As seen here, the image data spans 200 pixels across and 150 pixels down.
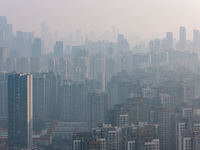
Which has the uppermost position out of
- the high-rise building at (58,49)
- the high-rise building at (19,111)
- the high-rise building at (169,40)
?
the high-rise building at (169,40)

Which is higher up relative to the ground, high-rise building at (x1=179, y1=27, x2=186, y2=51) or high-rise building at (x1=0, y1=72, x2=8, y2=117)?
high-rise building at (x1=179, y1=27, x2=186, y2=51)

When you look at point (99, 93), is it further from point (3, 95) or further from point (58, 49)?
point (3, 95)

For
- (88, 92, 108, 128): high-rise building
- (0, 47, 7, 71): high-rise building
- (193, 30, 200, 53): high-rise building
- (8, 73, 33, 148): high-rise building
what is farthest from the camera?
(0, 47, 7, 71): high-rise building

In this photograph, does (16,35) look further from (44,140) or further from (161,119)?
(161,119)

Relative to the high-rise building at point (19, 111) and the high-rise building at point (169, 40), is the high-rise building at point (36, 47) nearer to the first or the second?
the high-rise building at point (19, 111)

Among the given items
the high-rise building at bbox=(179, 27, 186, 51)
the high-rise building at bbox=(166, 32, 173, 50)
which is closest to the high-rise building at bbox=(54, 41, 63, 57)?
the high-rise building at bbox=(166, 32, 173, 50)

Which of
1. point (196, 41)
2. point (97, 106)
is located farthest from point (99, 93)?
point (196, 41)

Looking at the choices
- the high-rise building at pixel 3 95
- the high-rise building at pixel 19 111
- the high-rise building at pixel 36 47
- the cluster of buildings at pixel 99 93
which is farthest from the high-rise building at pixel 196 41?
the high-rise building at pixel 3 95

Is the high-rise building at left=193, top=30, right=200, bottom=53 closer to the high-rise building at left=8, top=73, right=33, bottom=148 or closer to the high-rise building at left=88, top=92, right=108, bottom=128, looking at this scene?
the high-rise building at left=88, top=92, right=108, bottom=128

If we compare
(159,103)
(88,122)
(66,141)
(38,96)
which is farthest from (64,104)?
(159,103)
